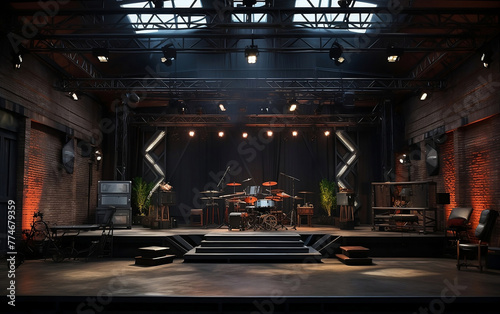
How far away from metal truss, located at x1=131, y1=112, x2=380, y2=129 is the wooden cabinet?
289 cm

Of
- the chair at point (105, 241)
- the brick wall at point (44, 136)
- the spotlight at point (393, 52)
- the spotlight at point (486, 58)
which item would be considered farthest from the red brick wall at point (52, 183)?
the spotlight at point (486, 58)

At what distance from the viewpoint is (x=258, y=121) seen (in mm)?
16203

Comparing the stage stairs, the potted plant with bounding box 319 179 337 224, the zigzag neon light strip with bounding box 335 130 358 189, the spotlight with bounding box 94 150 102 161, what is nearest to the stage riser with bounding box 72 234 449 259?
the stage stairs

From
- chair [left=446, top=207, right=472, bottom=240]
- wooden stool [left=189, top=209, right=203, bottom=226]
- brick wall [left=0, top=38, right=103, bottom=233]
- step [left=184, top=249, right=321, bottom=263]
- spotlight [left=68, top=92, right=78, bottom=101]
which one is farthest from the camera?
wooden stool [left=189, top=209, right=203, bottom=226]

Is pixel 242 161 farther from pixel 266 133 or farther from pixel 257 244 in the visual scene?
pixel 257 244

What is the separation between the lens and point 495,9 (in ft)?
27.6

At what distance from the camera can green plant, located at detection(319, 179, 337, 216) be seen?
15617 millimetres

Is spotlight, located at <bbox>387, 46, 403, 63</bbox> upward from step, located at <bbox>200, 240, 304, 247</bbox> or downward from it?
upward

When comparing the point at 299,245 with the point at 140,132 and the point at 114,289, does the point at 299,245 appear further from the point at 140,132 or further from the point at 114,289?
the point at 140,132

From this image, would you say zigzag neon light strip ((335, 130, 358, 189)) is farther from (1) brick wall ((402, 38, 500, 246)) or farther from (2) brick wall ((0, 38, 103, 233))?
(2) brick wall ((0, 38, 103, 233))

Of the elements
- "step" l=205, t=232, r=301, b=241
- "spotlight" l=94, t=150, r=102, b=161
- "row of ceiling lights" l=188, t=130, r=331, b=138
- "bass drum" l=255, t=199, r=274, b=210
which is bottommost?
"step" l=205, t=232, r=301, b=241

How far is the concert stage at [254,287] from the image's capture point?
554cm

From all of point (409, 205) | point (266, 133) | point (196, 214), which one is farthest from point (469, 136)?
point (196, 214)

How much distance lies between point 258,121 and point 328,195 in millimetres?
3896
